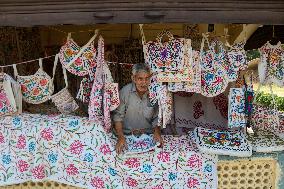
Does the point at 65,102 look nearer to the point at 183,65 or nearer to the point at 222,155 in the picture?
the point at 183,65

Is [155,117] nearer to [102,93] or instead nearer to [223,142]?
[102,93]

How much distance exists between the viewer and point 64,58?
13.9ft

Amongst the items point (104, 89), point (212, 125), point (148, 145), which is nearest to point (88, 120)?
point (104, 89)

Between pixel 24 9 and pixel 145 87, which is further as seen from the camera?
pixel 145 87

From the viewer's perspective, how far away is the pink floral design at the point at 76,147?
13.7ft

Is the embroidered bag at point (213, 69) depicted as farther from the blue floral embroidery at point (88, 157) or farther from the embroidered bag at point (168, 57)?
the blue floral embroidery at point (88, 157)

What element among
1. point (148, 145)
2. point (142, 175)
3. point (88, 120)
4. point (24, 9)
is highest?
point (24, 9)

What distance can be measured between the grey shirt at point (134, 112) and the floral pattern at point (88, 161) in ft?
0.98

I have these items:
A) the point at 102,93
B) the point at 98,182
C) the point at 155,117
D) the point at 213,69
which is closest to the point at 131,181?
the point at 98,182

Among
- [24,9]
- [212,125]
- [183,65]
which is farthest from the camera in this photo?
[212,125]

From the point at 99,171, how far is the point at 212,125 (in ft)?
5.98

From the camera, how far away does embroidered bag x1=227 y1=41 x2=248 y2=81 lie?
4.18 meters

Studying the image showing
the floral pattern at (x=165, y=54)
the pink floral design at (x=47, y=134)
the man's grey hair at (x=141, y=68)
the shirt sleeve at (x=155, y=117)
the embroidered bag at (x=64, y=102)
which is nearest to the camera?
the man's grey hair at (x=141, y=68)

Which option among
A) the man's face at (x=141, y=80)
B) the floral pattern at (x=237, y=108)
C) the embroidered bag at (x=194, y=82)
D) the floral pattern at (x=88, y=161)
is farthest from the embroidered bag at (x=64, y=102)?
the floral pattern at (x=237, y=108)
